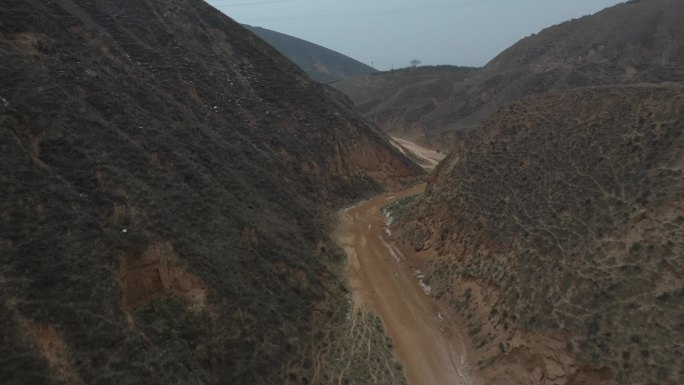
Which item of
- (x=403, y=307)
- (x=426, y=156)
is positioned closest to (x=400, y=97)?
(x=426, y=156)

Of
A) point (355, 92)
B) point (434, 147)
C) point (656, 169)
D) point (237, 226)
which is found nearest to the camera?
point (656, 169)

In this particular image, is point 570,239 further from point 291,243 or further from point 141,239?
point 141,239

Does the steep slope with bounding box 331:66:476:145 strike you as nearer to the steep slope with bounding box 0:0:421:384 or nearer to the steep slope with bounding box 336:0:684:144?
the steep slope with bounding box 336:0:684:144

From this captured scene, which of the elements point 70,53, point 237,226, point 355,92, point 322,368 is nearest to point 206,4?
point 70,53

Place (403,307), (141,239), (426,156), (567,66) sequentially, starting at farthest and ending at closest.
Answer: (567,66), (426,156), (403,307), (141,239)

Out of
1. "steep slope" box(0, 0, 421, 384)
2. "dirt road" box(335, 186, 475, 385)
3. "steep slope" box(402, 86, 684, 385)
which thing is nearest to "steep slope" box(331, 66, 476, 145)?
"dirt road" box(335, 186, 475, 385)

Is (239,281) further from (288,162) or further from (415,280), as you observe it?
(288,162)
